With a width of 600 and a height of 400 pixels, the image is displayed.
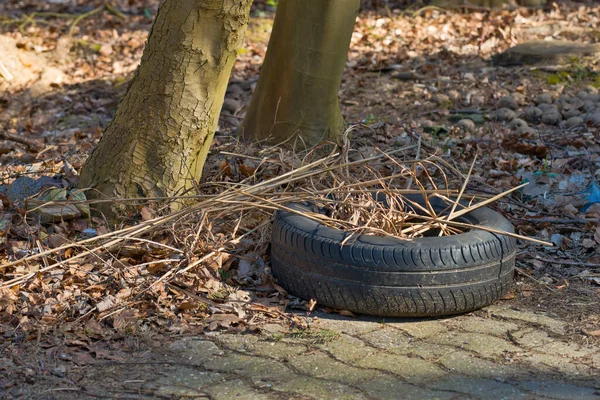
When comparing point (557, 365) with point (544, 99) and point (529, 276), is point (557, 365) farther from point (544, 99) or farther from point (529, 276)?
point (544, 99)

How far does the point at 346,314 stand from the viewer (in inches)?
155

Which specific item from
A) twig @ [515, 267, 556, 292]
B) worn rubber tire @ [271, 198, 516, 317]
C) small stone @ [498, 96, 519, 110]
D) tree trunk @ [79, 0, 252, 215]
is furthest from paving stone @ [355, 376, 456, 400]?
small stone @ [498, 96, 519, 110]

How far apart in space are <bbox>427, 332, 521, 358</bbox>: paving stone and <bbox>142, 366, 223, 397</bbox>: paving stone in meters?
1.10

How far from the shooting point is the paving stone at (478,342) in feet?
11.6

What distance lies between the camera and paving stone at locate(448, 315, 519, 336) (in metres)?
3.75

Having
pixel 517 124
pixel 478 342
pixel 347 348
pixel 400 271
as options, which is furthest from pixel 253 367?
pixel 517 124

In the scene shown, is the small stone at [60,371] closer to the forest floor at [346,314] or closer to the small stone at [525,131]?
the forest floor at [346,314]

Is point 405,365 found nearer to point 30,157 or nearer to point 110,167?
point 110,167

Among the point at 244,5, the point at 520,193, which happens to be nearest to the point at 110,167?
the point at 244,5

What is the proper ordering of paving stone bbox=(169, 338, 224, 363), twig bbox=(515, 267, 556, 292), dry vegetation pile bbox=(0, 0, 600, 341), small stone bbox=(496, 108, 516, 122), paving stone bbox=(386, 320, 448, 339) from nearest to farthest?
paving stone bbox=(169, 338, 224, 363), paving stone bbox=(386, 320, 448, 339), dry vegetation pile bbox=(0, 0, 600, 341), twig bbox=(515, 267, 556, 292), small stone bbox=(496, 108, 516, 122)

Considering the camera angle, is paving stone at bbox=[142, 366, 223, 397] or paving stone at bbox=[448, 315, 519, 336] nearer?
paving stone at bbox=[142, 366, 223, 397]

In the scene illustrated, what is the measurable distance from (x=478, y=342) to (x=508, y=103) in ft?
12.8

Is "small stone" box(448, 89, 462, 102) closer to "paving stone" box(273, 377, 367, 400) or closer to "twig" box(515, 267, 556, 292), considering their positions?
"twig" box(515, 267, 556, 292)

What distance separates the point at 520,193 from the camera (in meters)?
5.35
